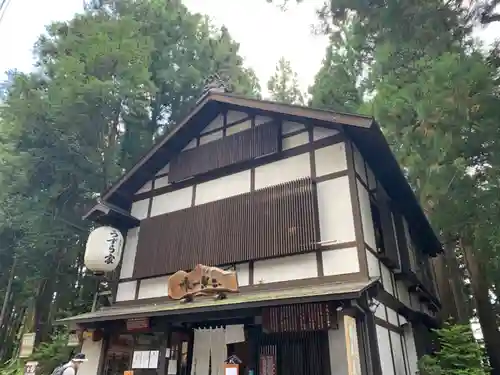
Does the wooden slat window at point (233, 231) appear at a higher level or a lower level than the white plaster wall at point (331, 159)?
lower

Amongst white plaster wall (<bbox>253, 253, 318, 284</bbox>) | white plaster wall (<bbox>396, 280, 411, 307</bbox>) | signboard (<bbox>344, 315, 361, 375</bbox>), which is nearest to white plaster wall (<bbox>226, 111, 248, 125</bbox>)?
white plaster wall (<bbox>253, 253, 318, 284</bbox>)

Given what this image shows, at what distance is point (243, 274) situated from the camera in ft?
26.7

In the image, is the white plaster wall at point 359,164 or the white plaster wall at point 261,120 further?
the white plaster wall at point 261,120

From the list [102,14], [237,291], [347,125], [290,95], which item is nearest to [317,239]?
[237,291]

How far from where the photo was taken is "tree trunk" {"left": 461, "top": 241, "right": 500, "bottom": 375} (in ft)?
41.9

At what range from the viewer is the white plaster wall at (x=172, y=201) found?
9.98m

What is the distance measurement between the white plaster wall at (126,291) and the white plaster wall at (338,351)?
5221mm

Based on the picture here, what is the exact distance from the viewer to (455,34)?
779 cm

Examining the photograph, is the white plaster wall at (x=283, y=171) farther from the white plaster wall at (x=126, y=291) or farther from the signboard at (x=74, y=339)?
the signboard at (x=74, y=339)

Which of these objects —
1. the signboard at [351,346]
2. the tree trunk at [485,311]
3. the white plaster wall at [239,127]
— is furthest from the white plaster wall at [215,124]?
the tree trunk at [485,311]

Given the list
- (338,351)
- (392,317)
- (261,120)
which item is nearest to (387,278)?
(392,317)

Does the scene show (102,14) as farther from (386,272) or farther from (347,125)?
(386,272)

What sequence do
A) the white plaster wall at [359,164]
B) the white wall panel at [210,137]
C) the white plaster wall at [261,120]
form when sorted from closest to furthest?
the white plaster wall at [359,164], the white plaster wall at [261,120], the white wall panel at [210,137]

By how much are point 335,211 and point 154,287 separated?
15.7 feet
